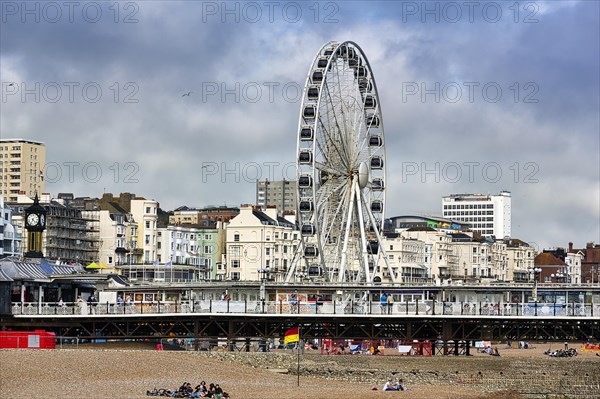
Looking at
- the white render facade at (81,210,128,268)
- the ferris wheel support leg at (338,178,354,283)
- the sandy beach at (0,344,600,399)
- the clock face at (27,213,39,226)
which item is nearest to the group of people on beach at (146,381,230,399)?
the sandy beach at (0,344,600,399)

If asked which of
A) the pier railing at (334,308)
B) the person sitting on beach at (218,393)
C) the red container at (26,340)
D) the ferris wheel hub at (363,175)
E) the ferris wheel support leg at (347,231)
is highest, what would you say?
the ferris wheel hub at (363,175)

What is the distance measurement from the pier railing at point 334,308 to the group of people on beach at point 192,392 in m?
19.7

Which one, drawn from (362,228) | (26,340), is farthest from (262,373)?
(362,228)

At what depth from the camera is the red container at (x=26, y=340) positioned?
255 feet

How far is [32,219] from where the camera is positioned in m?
102

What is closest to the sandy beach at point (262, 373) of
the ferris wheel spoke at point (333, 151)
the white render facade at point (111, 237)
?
the ferris wheel spoke at point (333, 151)

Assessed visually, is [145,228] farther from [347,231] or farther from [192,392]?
[192,392]

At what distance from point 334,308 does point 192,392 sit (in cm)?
2193

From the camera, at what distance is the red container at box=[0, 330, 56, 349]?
7781 centimetres

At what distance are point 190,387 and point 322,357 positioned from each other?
20.2m

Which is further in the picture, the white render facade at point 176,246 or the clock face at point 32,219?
the white render facade at point 176,246

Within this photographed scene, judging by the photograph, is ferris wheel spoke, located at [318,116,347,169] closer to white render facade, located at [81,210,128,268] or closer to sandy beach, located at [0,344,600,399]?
sandy beach, located at [0,344,600,399]

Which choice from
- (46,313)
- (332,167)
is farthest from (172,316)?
(332,167)

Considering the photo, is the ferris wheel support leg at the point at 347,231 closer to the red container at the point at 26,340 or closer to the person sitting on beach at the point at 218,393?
the red container at the point at 26,340
